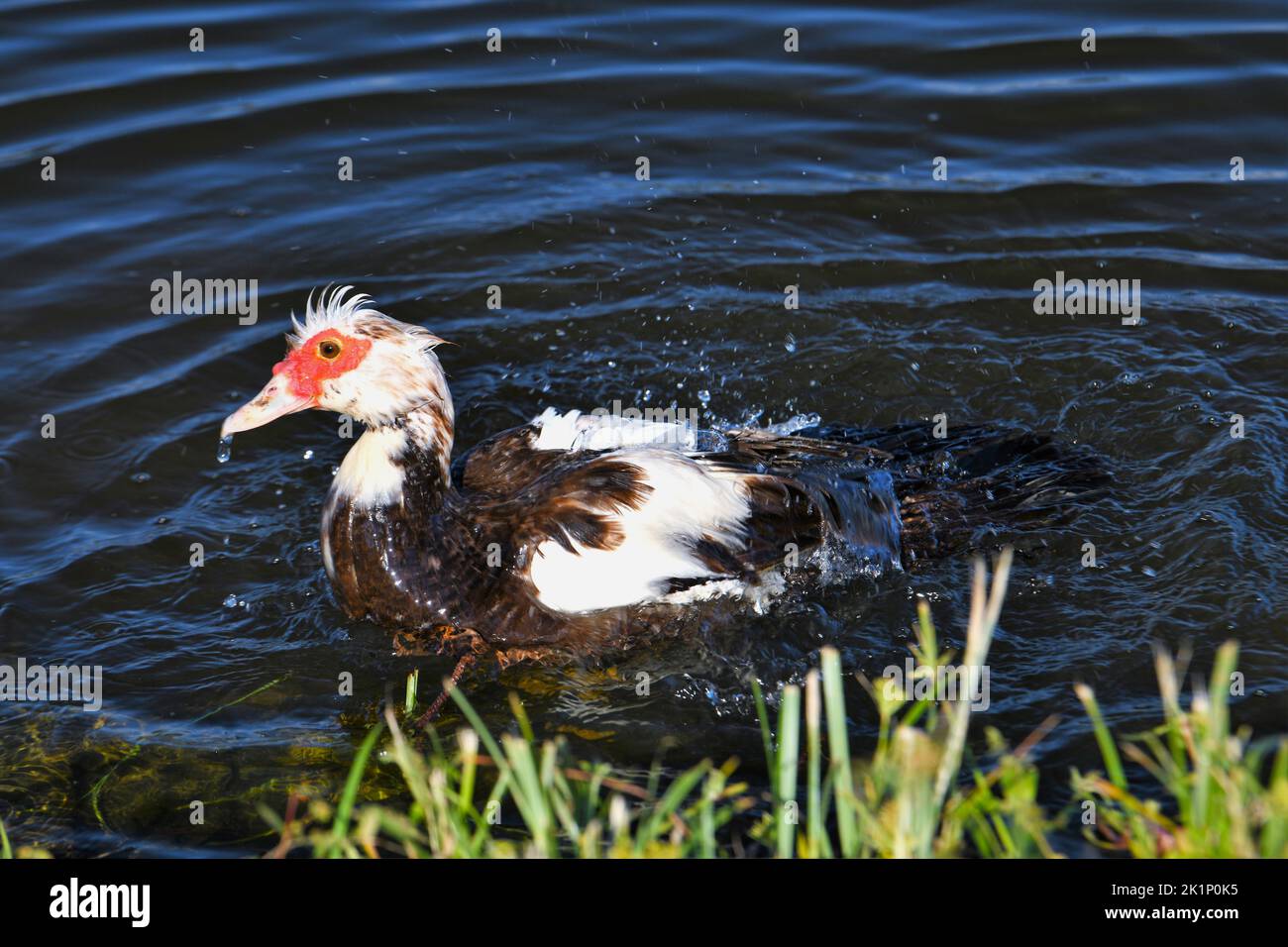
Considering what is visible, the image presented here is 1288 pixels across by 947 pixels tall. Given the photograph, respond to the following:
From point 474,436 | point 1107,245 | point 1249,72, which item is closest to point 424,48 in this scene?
point 474,436

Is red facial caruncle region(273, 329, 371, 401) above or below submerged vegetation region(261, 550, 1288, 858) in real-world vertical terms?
above

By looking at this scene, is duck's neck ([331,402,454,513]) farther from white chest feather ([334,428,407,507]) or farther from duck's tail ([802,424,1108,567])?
duck's tail ([802,424,1108,567])

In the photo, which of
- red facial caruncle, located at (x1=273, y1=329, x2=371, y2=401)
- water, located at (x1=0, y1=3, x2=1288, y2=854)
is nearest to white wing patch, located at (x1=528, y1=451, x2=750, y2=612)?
water, located at (x1=0, y1=3, x2=1288, y2=854)

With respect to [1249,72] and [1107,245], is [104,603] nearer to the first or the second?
[1107,245]

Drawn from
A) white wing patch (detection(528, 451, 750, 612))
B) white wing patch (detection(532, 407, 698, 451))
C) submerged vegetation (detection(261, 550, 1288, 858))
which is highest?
white wing patch (detection(532, 407, 698, 451))

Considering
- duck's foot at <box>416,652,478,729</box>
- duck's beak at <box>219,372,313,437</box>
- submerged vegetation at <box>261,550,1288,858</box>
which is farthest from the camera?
duck's beak at <box>219,372,313,437</box>

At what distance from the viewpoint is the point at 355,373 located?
Result: 4.18 m

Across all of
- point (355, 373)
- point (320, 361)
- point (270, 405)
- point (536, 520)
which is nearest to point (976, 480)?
point (536, 520)

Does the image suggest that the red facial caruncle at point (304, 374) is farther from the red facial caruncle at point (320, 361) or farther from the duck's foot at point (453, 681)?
the duck's foot at point (453, 681)

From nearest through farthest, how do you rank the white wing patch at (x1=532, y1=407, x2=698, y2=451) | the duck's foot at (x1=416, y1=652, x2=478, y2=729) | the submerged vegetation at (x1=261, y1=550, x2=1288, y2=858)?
the submerged vegetation at (x1=261, y1=550, x2=1288, y2=858) < the duck's foot at (x1=416, y1=652, x2=478, y2=729) < the white wing patch at (x1=532, y1=407, x2=698, y2=451)

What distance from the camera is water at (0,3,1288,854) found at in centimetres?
423

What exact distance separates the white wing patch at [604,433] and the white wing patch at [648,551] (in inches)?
8.3

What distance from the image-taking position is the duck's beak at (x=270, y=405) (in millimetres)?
4223

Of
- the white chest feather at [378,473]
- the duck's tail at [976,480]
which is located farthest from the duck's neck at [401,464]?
the duck's tail at [976,480]
